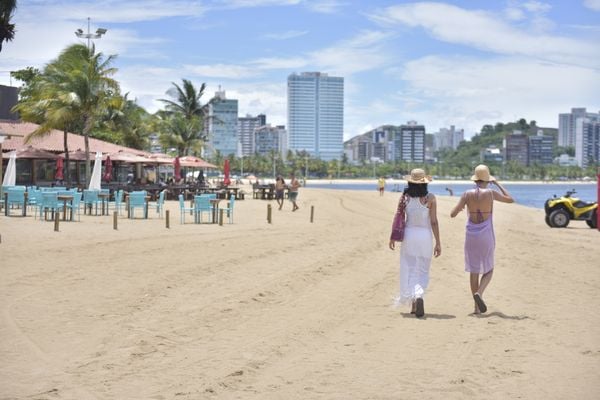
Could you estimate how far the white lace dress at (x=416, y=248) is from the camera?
7.65 m

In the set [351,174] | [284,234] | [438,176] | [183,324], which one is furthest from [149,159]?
[438,176]

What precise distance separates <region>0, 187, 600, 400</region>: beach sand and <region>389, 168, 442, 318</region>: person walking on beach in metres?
0.41

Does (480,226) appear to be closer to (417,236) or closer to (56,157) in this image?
(417,236)

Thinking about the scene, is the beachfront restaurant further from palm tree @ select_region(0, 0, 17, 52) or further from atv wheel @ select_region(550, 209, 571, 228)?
atv wheel @ select_region(550, 209, 571, 228)

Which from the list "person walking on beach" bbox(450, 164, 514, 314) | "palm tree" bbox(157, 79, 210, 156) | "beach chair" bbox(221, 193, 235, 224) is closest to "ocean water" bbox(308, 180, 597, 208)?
"palm tree" bbox(157, 79, 210, 156)

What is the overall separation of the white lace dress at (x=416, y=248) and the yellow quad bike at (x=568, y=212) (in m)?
16.1

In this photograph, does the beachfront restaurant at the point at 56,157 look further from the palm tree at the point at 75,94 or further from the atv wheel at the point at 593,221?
the atv wheel at the point at 593,221

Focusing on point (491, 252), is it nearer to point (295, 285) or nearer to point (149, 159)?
point (295, 285)

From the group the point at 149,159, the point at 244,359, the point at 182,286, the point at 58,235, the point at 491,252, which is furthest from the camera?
the point at 149,159

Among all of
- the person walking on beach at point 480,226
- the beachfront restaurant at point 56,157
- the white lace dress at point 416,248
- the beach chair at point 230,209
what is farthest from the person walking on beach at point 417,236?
the beachfront restaurant at point 56,157

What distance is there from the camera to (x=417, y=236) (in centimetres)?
766

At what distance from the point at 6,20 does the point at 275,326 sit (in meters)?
10.6

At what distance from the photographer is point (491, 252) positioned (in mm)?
7930

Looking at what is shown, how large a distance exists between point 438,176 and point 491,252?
188230 mm
